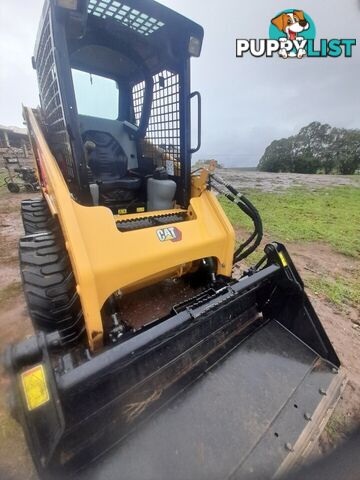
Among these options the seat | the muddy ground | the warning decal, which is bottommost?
the muddy ground

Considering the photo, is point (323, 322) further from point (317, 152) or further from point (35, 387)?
point (317, 152)

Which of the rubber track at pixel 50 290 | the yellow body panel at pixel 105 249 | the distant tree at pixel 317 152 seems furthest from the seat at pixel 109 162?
the distant tree at pixel 317 152

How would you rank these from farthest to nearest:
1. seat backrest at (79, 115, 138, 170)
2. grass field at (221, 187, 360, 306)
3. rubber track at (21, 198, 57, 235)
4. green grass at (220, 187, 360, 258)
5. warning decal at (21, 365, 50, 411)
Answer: green grass at (220, 187, 360, 258) → grass field at (221, 187, 360, 306) → seat backrest at (79, 115, 138, 170) → rubber track at (21, 198, 57, 235) → warning decal at (21, 365, 50, 411)

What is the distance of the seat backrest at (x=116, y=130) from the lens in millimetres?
2861

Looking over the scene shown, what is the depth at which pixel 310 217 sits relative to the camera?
6.84m

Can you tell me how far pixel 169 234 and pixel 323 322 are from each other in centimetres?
197

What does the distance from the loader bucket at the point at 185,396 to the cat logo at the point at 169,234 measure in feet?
1.78

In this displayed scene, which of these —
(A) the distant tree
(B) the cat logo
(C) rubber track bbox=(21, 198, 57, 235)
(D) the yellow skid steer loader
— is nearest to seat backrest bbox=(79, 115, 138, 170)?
(D) the yellow skid steer loader

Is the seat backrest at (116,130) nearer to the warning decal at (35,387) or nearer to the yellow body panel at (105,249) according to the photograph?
the yellow body panel at (105,249)

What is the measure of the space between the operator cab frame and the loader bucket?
131 centimetres

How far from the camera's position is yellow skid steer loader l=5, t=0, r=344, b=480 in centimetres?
124

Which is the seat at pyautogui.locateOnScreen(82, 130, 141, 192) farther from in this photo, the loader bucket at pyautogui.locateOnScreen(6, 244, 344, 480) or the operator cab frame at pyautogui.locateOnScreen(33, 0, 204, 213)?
the loader bucket at pyautogui.locateOnScreen(6, 244, 344, 480)

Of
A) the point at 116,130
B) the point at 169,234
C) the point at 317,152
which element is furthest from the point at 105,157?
the point at 317,152

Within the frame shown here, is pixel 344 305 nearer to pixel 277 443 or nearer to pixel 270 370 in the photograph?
pixel 270 370
